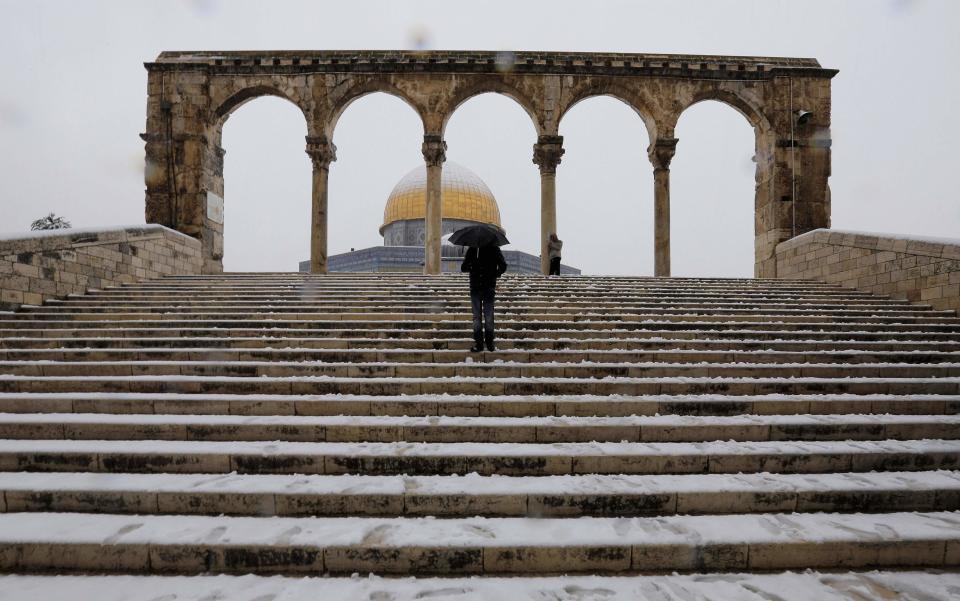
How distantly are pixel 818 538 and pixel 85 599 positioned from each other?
166 inches

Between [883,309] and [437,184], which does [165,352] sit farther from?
[883,309]

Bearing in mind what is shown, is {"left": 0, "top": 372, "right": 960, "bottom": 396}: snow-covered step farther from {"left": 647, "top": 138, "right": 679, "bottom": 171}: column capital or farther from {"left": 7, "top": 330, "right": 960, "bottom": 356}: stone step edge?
{"left": 647, "top": 138, "right": 679, "bottom": 171}: column capital

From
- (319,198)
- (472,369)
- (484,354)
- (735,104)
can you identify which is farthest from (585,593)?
(735,104)

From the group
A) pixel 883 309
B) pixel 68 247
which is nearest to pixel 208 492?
pixel 68 247

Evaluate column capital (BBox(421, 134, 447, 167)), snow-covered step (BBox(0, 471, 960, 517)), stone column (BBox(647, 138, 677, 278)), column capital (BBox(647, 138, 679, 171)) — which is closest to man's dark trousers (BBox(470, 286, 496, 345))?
→ snow-covered step (BBox(0, 471, 960, 517))

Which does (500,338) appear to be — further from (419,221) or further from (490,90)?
(419,221)

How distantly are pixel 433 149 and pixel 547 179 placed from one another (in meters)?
3.31

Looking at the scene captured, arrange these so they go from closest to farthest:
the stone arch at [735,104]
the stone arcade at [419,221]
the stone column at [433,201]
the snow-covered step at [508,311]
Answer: the snow-covered step at [508,311]
the stone column at [433,201]
the stone arch at [735,104]
the stone arcade at [419,221]

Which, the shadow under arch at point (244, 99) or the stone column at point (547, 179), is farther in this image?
the shadow under arch at point (244, 99)

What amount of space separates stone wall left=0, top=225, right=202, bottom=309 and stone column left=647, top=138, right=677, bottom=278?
475 inches

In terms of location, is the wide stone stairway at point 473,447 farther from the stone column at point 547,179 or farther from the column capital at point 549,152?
the column capital at point 549,152

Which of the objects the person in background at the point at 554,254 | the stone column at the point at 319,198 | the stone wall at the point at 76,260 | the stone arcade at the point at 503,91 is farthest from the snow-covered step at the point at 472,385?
the stone arcade at the point at 503,91

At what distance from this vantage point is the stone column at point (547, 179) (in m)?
13.0

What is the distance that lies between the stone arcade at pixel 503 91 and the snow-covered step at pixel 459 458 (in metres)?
9.99
